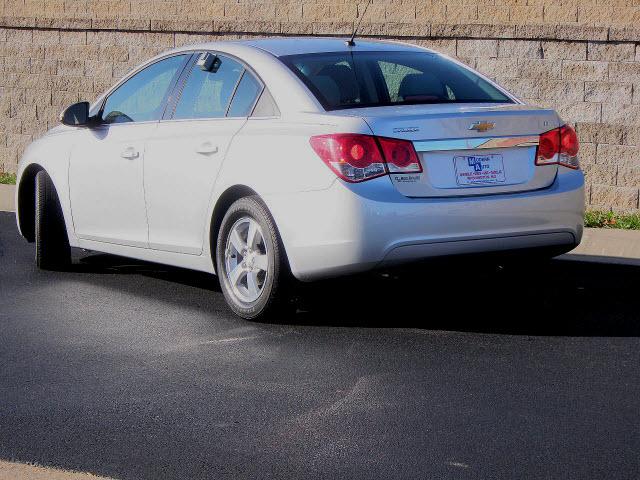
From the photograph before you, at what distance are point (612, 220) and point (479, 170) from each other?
529 centimetres

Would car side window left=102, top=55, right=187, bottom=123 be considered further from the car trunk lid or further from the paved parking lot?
the car trunk lid

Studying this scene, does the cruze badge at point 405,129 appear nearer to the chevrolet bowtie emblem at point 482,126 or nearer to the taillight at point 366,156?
the taillight at point 366,156

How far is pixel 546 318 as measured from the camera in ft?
25.1

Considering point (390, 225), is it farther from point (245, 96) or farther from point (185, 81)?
point (185, 81)

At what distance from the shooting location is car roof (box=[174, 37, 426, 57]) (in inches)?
318

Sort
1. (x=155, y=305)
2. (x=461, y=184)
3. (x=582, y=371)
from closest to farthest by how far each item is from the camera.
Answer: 1. (x=582, y=371)
2. (x=461, y=184)
3. (x=155, y=305)

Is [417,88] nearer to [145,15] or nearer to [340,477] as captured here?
[340,477]

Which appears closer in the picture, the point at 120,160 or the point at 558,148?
the point at 558,148

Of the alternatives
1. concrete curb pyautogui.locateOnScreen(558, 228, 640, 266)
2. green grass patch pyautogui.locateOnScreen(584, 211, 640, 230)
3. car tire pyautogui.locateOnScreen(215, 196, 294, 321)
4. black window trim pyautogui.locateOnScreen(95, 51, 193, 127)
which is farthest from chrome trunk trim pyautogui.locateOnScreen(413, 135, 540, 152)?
green grass patch pyautogui.locateOnScreen(584, 211, 640, 230)

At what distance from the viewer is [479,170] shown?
283 inches

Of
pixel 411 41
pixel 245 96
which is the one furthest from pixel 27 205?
pixel 411 41

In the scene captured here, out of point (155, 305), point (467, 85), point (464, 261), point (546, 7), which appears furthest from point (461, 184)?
point (546, 7)

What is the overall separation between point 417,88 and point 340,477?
3425 millimetres

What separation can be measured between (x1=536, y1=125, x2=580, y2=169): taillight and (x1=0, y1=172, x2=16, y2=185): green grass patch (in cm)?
949
